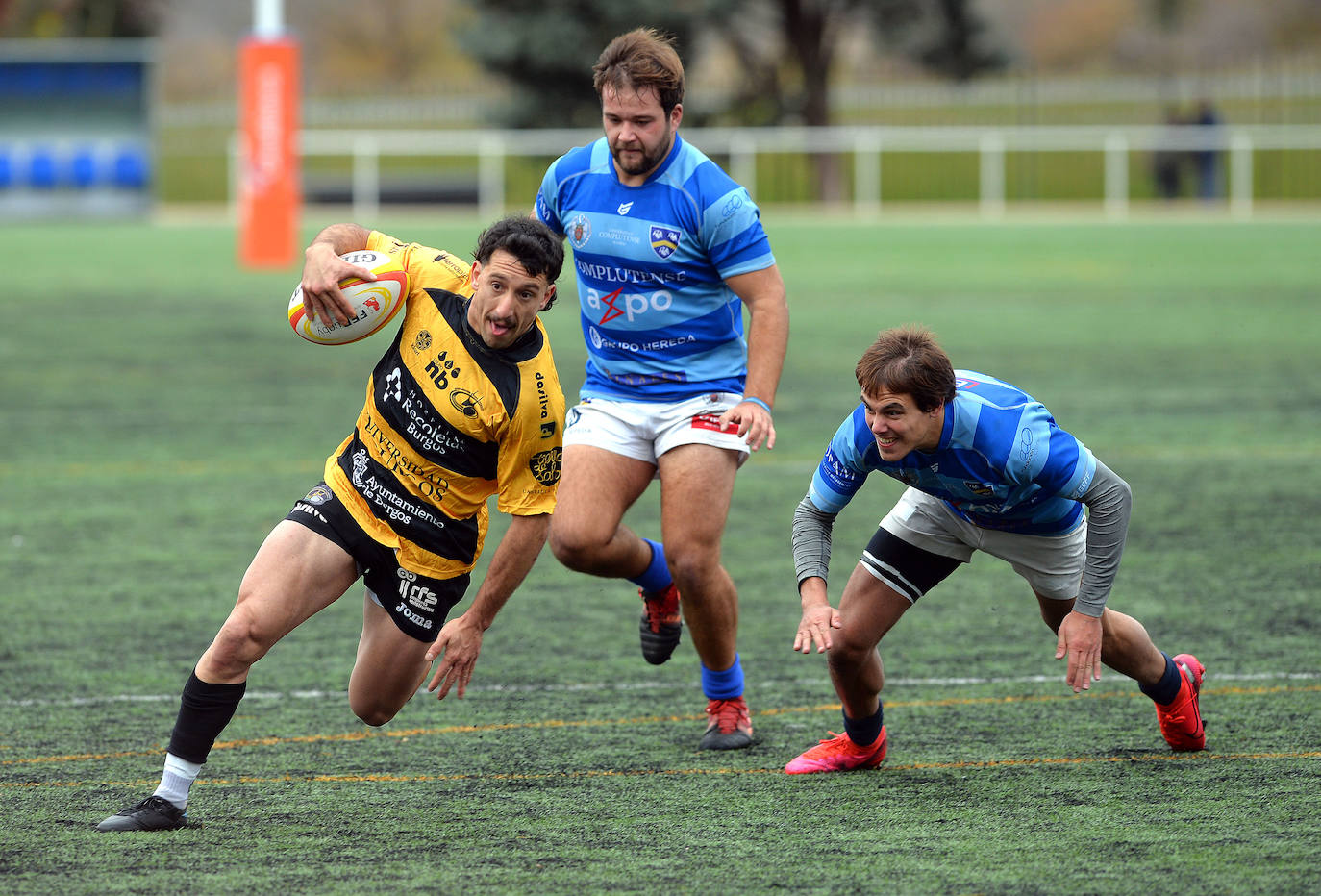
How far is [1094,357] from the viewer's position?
15617 mm

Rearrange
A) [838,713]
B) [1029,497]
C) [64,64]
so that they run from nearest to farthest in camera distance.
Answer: [1029,497], [838,713], [64,64]

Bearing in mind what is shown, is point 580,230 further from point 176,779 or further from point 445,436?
point 176,779

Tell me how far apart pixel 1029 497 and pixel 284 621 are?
2.07 metres

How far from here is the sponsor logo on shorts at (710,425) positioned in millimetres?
5809

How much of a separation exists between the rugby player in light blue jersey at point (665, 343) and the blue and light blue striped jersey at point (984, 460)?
0.65m

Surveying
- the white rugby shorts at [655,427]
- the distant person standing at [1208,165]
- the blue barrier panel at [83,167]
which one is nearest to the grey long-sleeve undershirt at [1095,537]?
the white rugby shorts at [655,427]

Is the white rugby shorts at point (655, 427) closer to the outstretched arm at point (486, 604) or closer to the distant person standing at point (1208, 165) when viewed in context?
the outstretched arm at point (486, 604)

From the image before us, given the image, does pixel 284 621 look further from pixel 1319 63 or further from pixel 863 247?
pixel 1319 63

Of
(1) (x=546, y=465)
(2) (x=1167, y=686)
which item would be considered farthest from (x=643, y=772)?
(2) (x=1167, y=686)

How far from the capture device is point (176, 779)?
459 centimetres

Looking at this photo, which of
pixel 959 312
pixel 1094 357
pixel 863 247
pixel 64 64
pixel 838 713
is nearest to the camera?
pixel 838 713

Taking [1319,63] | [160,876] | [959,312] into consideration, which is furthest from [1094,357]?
[1319,63]

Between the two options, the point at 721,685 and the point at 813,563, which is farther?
the point at 721,685

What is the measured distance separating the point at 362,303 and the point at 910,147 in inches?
1344
